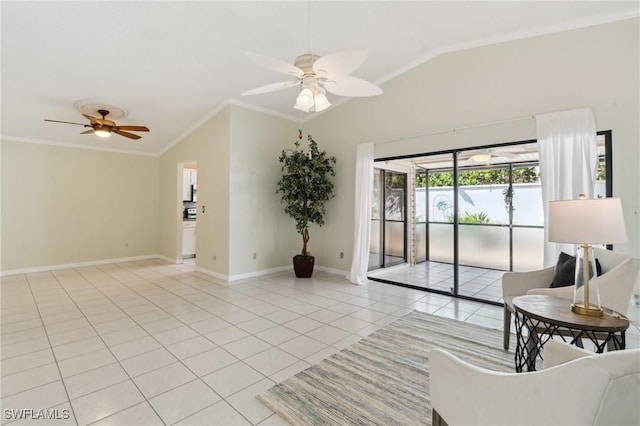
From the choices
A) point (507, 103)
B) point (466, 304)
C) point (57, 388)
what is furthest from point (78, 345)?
point (507, 103)

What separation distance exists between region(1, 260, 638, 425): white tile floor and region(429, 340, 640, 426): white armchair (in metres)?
1.14

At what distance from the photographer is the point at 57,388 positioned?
208cm

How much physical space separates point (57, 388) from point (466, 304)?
14.1ft

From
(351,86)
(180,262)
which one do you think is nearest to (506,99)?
(351,86)

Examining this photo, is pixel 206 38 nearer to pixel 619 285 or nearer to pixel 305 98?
pixel 305 98

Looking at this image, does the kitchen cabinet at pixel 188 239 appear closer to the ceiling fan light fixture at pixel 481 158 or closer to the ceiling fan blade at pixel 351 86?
the ceiling fan blade at pixel 351 86

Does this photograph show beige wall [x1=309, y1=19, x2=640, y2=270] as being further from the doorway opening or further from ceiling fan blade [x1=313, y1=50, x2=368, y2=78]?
the doorway opening

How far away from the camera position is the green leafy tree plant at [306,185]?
5172mm

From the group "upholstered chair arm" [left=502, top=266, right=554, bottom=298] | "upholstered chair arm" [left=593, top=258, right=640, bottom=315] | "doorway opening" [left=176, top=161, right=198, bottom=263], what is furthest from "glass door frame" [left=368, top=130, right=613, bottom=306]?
"doorway opening" [left=176, top=161, right=198, bottom=263]

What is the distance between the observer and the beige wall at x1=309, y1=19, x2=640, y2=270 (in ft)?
9.88

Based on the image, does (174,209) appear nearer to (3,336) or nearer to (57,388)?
(3,336)

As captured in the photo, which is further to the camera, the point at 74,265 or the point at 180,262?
the point at 180,262

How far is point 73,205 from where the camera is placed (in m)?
6.21

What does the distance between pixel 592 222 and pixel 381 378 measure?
1.73 m
